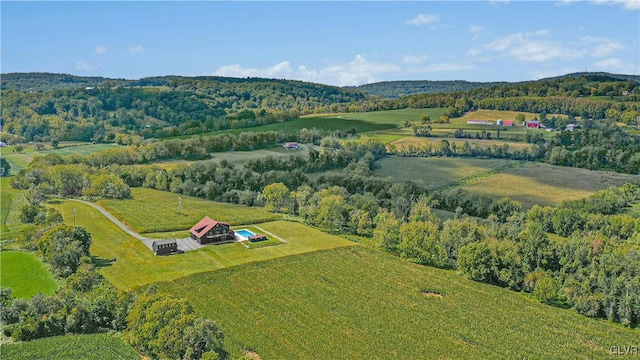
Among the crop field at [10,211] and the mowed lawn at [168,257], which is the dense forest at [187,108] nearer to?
the crop field at [10,211]

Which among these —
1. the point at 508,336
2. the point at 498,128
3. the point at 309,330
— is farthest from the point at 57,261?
the point at 498,128

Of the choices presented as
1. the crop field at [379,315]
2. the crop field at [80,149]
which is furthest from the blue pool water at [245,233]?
the crop field at [80,149]

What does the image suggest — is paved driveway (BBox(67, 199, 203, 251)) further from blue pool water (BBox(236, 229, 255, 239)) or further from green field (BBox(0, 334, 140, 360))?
green field (BBox(0, 334, 140, 360))

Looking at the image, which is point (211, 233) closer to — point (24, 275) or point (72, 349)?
point (24, 275)

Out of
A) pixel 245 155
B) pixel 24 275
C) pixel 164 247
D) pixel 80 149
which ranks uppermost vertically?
pixel 80 149

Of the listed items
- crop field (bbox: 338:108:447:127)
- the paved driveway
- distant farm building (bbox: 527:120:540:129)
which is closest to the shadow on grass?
the paved driveway

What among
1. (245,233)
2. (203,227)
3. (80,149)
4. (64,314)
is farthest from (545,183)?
(80,149)

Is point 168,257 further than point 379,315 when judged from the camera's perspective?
Yes
